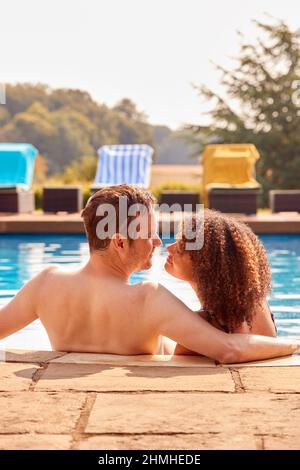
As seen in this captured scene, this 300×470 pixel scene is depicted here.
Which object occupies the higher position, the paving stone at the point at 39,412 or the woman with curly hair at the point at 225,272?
the woman with curly hair at the point at 225,272

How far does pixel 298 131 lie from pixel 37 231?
873cm

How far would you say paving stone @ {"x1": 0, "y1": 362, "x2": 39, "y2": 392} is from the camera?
2334 millimetres

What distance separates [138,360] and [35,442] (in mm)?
877

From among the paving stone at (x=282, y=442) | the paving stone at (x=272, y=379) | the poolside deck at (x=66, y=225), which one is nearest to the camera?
the paving stone at (x=282, y=442)

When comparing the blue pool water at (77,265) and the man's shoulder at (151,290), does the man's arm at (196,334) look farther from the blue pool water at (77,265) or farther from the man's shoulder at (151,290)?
the blue pool water at (77,265)

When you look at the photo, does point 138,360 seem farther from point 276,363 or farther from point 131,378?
point 276,363

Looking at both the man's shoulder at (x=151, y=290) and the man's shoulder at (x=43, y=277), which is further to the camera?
the man's shoulder at (x=43, y=277)

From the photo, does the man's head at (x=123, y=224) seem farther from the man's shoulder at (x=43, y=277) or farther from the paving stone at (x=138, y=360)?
the paving stone at (x=138, y=360)

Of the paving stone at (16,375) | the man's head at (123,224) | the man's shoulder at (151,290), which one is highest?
the man's head at (123,224)

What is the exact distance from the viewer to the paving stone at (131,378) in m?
2.31

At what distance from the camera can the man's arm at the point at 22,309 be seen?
2854 millimetres

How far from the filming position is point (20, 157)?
12133mm

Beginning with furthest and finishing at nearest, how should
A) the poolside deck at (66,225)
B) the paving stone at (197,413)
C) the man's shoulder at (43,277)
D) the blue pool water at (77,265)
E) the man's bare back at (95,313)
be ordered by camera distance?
the poolside deck at (66,225)
the blue pool water at (77,265)
the man's shoulder at (43,277)
the man's bare back at (95,313)
the paving stone at (197,413)

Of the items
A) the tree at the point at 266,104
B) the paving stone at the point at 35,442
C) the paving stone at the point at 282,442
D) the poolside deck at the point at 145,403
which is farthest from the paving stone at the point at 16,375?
the tree at the point at 266,104
